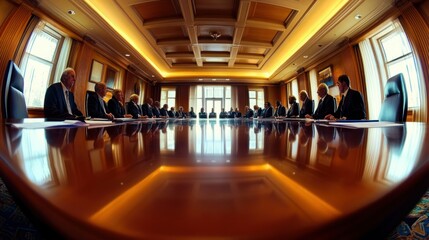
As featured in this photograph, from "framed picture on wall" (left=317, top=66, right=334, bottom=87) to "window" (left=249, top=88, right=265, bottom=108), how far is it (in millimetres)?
3748

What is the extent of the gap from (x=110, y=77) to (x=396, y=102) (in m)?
6.05

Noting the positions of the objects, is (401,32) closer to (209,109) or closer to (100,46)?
(100,46)

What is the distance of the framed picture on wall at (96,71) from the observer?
4891mm

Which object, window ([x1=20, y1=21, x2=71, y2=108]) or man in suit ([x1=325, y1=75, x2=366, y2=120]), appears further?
window ([x1=20, y1=21, x2=71, y2=108])

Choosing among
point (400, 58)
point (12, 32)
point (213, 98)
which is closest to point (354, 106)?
point (400, 58)

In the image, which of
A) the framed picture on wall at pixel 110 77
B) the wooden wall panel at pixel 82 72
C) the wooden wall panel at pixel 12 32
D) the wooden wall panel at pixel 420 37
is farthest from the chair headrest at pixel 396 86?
the framed picture on wall at pixel 110 77

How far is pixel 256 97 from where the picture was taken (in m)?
9.76

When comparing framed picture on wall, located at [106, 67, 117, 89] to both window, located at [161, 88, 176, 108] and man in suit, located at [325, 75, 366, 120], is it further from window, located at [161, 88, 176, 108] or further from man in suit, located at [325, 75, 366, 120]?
man in suit, located at [325, 75, 366, 120]

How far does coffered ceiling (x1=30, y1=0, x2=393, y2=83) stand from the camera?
371cm

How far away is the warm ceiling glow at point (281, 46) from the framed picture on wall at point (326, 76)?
0.97 metres

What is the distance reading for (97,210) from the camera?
0.25 ft

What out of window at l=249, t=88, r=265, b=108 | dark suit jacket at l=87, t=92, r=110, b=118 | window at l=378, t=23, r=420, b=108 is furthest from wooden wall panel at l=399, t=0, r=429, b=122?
window at l=249, t=88, r=265, b=108

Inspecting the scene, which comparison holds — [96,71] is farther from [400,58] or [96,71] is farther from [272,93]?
[272,93]

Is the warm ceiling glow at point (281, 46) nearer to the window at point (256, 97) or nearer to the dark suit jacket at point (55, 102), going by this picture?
the window at point (256, 97)
